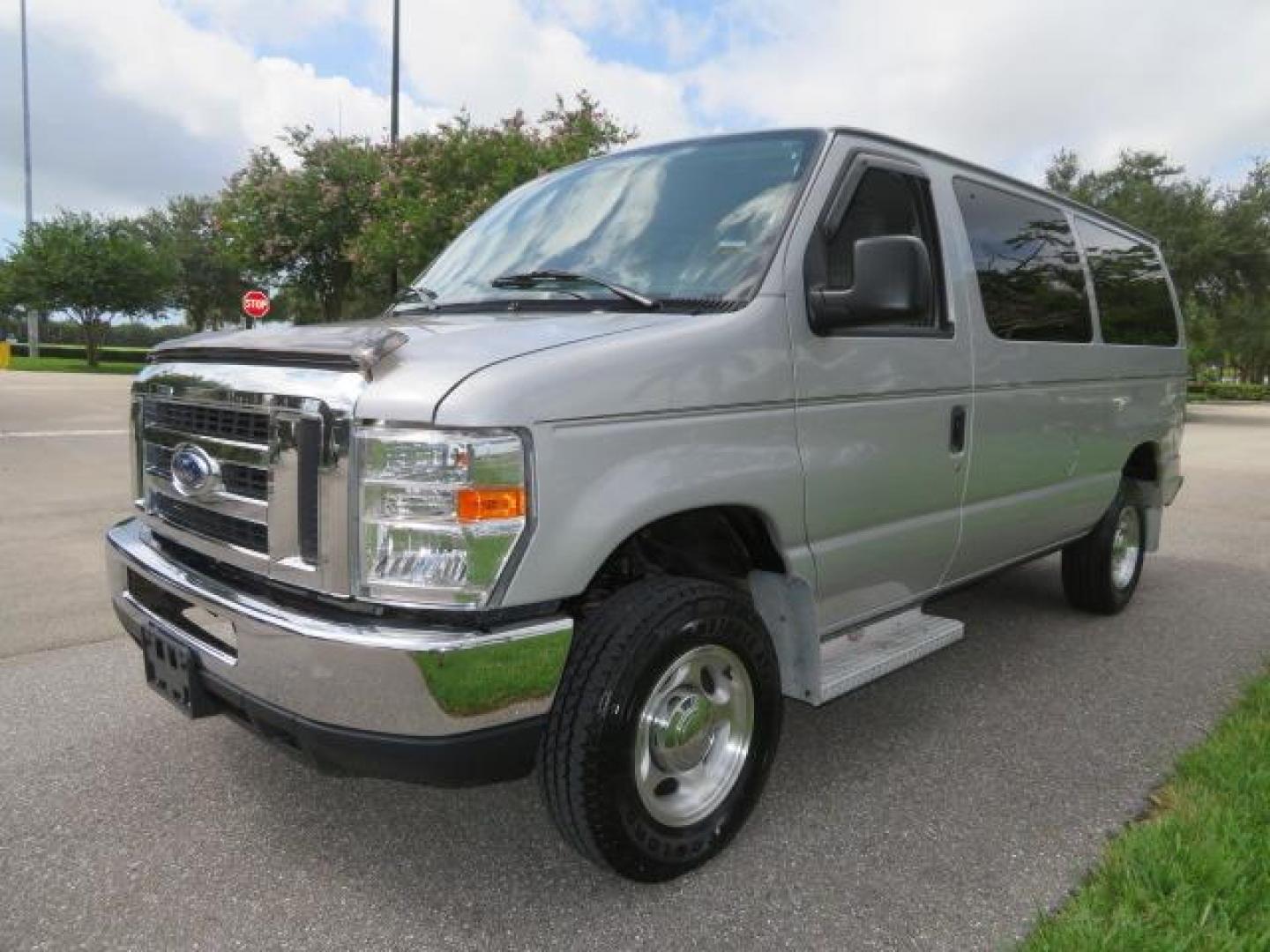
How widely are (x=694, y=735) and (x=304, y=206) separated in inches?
1031

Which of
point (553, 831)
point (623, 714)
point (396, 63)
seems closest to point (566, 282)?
point (623, 714)

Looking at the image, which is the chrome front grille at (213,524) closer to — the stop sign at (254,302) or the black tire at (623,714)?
the black tire at (623,714)

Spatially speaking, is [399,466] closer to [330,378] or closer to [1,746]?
[330,378]

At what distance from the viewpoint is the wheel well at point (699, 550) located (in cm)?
275

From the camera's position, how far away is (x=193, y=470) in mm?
2588

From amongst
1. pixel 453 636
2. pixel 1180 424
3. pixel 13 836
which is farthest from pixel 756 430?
pixel 1180 424

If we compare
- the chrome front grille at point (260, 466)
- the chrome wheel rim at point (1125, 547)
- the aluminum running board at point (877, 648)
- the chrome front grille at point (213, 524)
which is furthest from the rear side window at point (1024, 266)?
the chrome front grille at point (213, 524)

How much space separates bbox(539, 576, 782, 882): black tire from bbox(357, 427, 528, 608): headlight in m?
0.38

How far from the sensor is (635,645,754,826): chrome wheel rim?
2568 mm

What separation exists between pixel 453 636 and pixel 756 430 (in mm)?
1050

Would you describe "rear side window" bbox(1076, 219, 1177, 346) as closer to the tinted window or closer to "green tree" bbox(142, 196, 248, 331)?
the tinted window

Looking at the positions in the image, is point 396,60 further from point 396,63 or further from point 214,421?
point 214,421

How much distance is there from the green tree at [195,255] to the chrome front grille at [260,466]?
48.0 meters

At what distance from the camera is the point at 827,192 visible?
3020mm
